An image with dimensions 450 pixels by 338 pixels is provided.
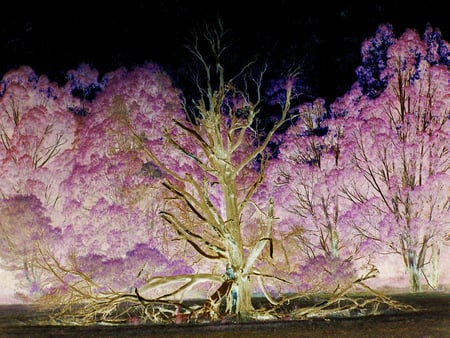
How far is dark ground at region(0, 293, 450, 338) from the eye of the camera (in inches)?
388

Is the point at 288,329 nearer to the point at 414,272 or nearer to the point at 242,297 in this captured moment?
the point at 242,297

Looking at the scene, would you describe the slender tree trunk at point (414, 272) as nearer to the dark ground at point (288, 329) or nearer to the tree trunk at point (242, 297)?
the dark ground at point (288, 329)

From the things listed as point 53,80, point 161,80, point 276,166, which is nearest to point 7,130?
point 53,80

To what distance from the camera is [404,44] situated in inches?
842

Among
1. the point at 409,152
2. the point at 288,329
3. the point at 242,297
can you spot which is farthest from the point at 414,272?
the point at 288,329

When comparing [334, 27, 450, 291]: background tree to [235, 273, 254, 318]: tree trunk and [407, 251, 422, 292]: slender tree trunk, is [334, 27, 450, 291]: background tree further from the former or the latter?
[235, 273, 254, 318]: tree trunk

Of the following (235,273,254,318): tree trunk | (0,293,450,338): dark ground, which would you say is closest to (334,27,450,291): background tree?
(0,293,450,338): dark ground

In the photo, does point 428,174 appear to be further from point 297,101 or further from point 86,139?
point 86,139

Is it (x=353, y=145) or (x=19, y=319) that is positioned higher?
(x=353, y=145)

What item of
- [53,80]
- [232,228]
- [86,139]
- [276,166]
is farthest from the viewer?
[53,80]

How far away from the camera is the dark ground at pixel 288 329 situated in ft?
32.4

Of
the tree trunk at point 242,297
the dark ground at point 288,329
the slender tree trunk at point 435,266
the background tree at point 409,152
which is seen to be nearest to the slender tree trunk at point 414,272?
the background tree at point 409,152

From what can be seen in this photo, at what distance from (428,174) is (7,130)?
14.1m

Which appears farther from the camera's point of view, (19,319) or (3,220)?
(3,220)
